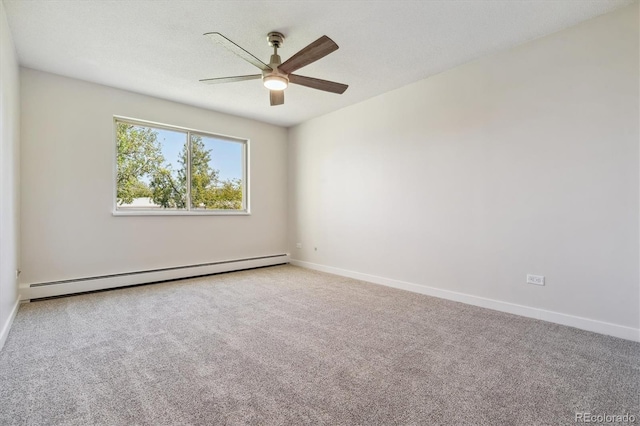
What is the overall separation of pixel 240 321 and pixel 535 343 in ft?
8.12

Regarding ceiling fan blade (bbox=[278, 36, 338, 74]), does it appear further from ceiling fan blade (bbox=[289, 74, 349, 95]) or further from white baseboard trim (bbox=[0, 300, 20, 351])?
white baseboard trim (bbox=[0, 300, 20, 351])

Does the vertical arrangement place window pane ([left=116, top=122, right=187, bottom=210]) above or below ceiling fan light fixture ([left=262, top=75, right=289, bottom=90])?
below

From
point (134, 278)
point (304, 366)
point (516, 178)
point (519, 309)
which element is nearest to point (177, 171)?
point (134, 278)

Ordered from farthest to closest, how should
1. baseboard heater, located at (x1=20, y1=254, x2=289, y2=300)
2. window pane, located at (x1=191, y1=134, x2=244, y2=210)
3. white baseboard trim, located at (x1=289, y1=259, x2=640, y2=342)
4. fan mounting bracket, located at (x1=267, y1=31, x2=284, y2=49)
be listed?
window pane, located at (x1=191, y1=134, x2=244, y2=210) < baseboard heater, located at (x1=20, y1=254, x2=289, y2=300) < fan mounting bracket, located at (x1=267, y1=31, x2=284, y2=49) < white baseboard trim, located at (x1=289, y1=259, x2=640, y2=342)

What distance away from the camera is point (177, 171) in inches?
183

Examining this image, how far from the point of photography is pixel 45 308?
3.15m

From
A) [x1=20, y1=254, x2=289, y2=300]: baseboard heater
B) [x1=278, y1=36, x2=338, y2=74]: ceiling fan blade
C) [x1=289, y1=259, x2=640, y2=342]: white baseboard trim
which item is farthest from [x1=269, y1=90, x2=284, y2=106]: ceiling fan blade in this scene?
[x1=20, y1=254, x2=289, y2=300]: baseboard heater

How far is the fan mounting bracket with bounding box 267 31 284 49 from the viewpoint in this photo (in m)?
2.73

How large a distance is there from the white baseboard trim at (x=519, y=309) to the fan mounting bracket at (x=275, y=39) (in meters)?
3.16

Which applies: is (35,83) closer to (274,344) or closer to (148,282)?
(148,282)

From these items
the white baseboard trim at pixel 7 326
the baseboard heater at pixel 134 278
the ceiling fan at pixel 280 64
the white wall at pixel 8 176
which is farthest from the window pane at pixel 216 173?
the white baseboard trim at pixel 7 326

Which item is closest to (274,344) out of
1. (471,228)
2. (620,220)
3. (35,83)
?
(471,228)

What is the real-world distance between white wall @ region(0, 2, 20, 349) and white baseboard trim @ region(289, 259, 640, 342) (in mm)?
3849

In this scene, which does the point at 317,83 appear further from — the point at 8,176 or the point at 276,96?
the point at 8,176
